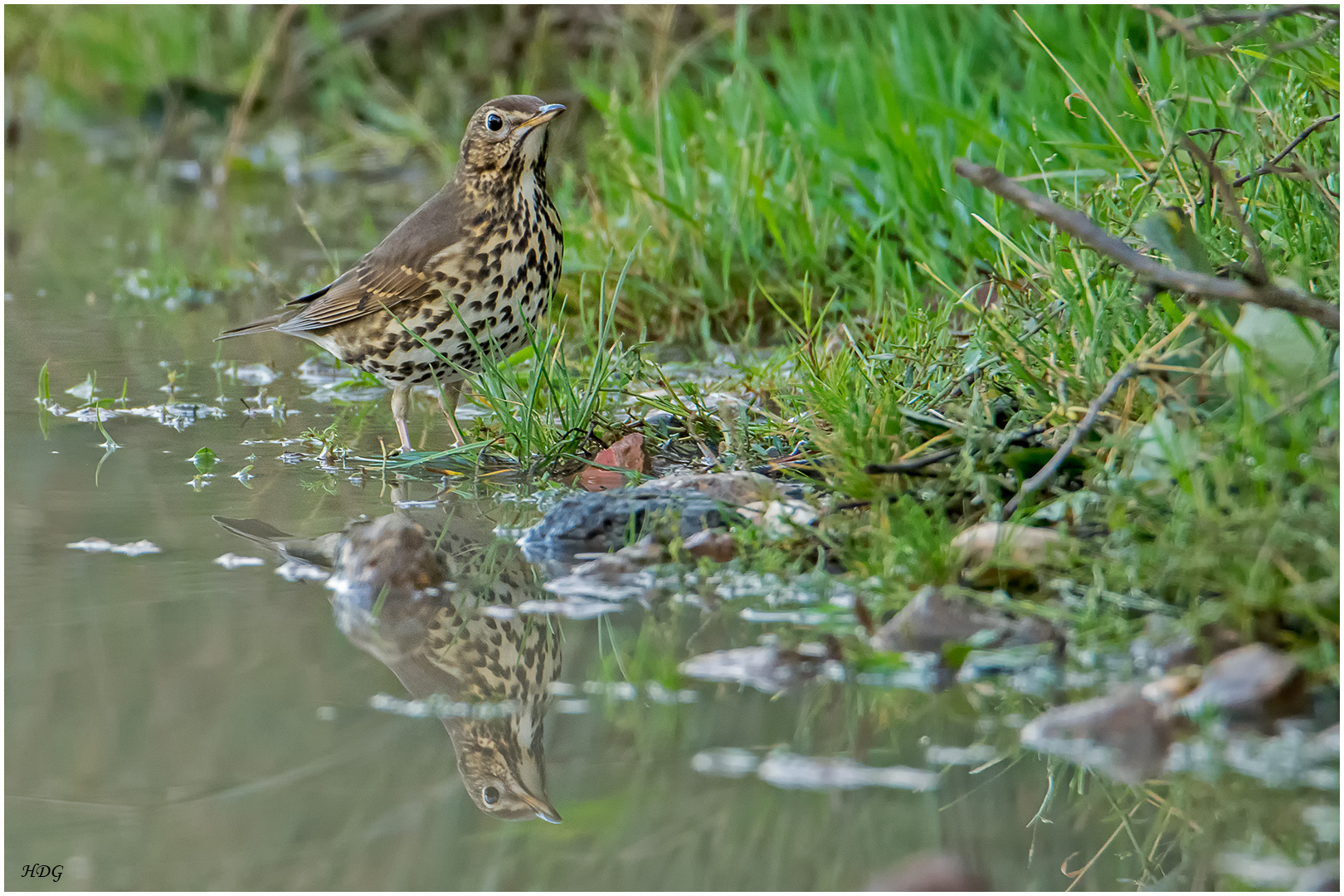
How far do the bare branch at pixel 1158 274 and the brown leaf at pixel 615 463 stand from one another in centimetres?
145

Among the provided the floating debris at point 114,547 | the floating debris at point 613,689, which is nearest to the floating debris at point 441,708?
the floating debris at point 613,689

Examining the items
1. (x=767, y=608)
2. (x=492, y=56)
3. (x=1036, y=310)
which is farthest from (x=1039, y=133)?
(x=492, y=56)

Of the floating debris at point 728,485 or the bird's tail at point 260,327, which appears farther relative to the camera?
the bird's tail at point 260,327

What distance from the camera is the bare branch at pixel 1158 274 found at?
104 inches

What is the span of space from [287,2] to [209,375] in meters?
5.45

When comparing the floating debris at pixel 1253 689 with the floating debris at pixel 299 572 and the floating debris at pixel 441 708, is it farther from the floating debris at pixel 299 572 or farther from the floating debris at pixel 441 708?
the floating debris at pixel 299 572

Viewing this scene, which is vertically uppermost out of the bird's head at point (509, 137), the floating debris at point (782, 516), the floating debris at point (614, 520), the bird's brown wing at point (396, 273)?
the bird's head at point (509, 137)

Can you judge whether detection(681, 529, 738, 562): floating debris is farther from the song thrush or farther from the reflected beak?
the song thrush

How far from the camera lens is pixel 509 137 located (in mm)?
4551

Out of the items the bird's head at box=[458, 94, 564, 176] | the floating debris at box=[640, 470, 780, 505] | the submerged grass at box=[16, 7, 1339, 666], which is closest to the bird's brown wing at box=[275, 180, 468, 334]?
the bird's head at box=[458, 94, 564, 176]

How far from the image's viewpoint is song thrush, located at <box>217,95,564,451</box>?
172 inches

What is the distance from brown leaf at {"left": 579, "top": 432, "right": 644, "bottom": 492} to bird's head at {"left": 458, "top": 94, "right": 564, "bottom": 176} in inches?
40.6

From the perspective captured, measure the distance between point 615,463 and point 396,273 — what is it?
103 cm

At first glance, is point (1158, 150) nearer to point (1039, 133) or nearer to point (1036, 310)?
point (1039, 133)
